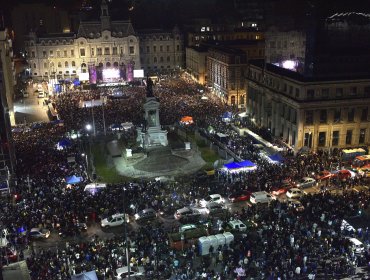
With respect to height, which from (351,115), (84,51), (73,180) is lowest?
(73,180)

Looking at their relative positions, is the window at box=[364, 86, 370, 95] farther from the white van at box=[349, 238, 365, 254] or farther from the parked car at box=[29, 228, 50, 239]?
the parked car at box=[29, 228, 50, 239]

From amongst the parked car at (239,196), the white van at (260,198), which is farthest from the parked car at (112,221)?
the white van at (260,198)

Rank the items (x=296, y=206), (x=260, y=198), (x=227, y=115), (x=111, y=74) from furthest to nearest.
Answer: (x=111, y=74) → (x=227, y=115) → (x=260, y=198) → (x=296, y=206)

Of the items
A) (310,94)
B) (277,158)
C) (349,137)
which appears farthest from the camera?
(349,137)

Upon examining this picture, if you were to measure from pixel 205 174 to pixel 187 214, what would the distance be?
9791 millimetres

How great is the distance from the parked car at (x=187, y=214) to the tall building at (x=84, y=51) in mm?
73059

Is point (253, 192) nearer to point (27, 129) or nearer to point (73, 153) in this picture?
point (73, 153)

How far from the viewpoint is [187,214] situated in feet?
113

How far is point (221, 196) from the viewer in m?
38.4

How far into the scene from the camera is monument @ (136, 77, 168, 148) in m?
49.6

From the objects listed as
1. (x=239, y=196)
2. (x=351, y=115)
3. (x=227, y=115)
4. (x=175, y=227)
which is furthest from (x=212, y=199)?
(x=227, y=115)

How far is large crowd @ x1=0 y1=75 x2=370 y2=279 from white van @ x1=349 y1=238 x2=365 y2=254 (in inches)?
23.5

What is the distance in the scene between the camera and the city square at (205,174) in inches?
1073

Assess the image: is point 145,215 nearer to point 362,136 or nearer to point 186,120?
point 186,120
